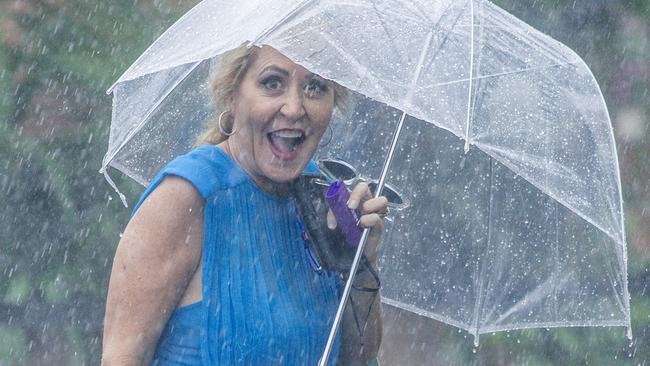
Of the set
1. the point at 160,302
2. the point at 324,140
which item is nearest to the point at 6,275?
the point at 324,140

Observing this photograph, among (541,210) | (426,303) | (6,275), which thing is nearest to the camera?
(541,210)

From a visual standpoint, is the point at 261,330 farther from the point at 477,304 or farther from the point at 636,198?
the point at 636,198

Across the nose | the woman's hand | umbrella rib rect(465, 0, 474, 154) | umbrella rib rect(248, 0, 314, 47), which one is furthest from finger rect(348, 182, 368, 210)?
umbrella rib rect(248, 0, 314, 47)

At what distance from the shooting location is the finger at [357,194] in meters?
3.40

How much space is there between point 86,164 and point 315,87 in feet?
7.16

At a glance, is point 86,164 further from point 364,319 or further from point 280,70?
point 280,70

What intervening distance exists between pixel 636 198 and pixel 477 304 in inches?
72.1

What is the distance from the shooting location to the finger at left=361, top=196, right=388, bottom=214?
3428 millimetres

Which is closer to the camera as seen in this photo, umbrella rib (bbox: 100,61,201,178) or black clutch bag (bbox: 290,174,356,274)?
black clutch bag (bbox: 290,174,356,274)

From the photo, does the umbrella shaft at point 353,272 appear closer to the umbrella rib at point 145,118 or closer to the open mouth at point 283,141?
the open mouth at point 283,141

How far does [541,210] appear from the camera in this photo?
373 centimetres

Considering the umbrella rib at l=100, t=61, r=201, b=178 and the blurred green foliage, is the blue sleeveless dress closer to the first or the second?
the umbrella rib at l=100, t=61, r=201, b=178

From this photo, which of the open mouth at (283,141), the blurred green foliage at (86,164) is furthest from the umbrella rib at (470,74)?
the blurred green foliage at (86,164)

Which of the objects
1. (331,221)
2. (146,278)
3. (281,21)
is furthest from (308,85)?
(146,278)
